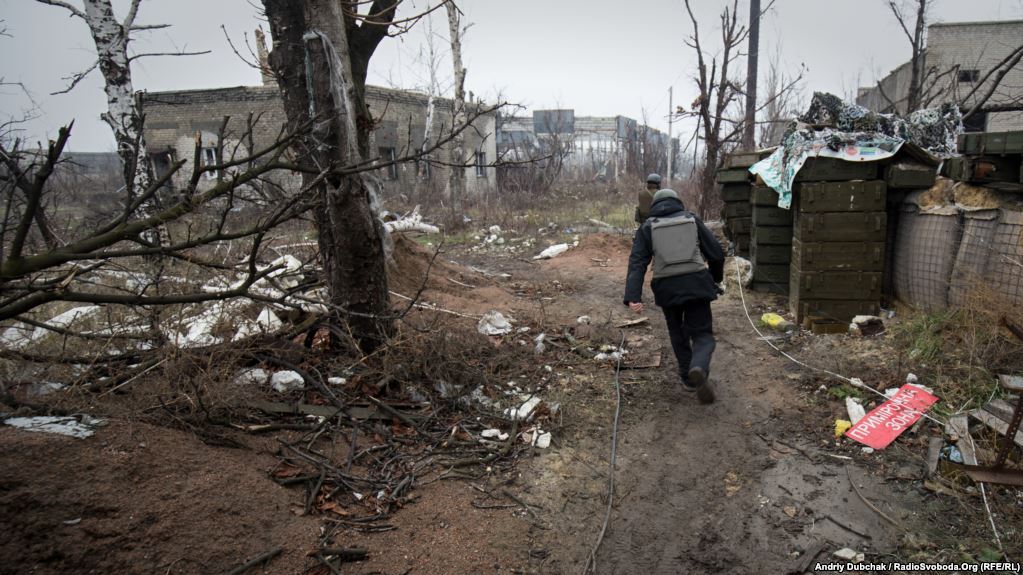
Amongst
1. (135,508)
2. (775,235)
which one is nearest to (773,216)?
(775,235)

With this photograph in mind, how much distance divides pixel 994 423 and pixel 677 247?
7.39ft

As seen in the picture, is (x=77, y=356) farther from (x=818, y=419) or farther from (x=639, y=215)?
(x=639, y=215)

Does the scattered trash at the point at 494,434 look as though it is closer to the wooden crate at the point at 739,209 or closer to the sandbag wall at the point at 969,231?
the sandbag wall at the point at 969,231

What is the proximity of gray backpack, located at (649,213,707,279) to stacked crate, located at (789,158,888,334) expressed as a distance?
194 cm

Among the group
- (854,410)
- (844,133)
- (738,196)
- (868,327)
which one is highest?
(844,133)

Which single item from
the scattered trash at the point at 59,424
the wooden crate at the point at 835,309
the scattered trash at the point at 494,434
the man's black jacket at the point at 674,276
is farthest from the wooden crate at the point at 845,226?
the scattered trash at the point at 59,424

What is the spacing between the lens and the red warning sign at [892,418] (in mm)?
3648

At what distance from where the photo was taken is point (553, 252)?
11.5 metres

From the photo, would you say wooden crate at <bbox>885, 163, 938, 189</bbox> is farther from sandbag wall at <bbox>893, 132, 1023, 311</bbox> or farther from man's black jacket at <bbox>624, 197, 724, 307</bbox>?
man's black jacket at <bbox>624, 197, 724, 307</bbox>

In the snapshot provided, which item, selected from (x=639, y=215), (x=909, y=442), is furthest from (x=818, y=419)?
(x=639, y=215)

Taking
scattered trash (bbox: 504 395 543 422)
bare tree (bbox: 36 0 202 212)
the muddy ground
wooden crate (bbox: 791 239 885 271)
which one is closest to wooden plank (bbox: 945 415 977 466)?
the muddy ground

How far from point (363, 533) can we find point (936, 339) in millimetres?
4554

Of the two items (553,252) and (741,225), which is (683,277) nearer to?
(741,225)

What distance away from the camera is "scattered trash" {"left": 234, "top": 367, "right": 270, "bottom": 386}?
3.95 meters
